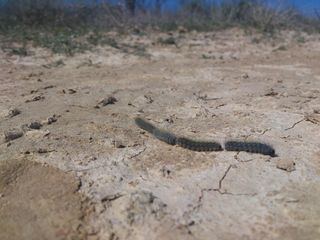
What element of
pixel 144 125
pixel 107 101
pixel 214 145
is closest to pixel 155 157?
pixel 214 145

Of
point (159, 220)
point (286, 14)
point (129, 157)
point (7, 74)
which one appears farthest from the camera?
point (286, 14)

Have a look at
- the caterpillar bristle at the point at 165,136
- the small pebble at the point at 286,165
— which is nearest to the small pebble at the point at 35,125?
the caterpillar bristle at the point at 165,136

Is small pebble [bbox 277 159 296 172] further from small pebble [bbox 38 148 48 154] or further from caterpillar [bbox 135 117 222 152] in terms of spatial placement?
small pebble [bbox 38 148 48 154]

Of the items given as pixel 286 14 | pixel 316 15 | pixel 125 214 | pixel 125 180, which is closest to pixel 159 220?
pixel 125 214

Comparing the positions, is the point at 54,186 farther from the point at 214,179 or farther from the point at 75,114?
the point at 75,114

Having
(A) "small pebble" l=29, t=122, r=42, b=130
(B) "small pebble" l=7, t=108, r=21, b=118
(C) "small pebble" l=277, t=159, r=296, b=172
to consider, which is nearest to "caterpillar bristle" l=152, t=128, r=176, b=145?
(C) "small pebble" l=277, t=159, r=296, b=172

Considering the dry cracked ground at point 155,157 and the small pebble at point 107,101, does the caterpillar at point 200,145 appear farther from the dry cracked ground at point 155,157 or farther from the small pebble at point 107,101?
the small pebble at point 107,101

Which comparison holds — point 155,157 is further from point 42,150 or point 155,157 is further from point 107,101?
point 107,101

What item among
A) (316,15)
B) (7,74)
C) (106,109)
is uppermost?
(106,109)
